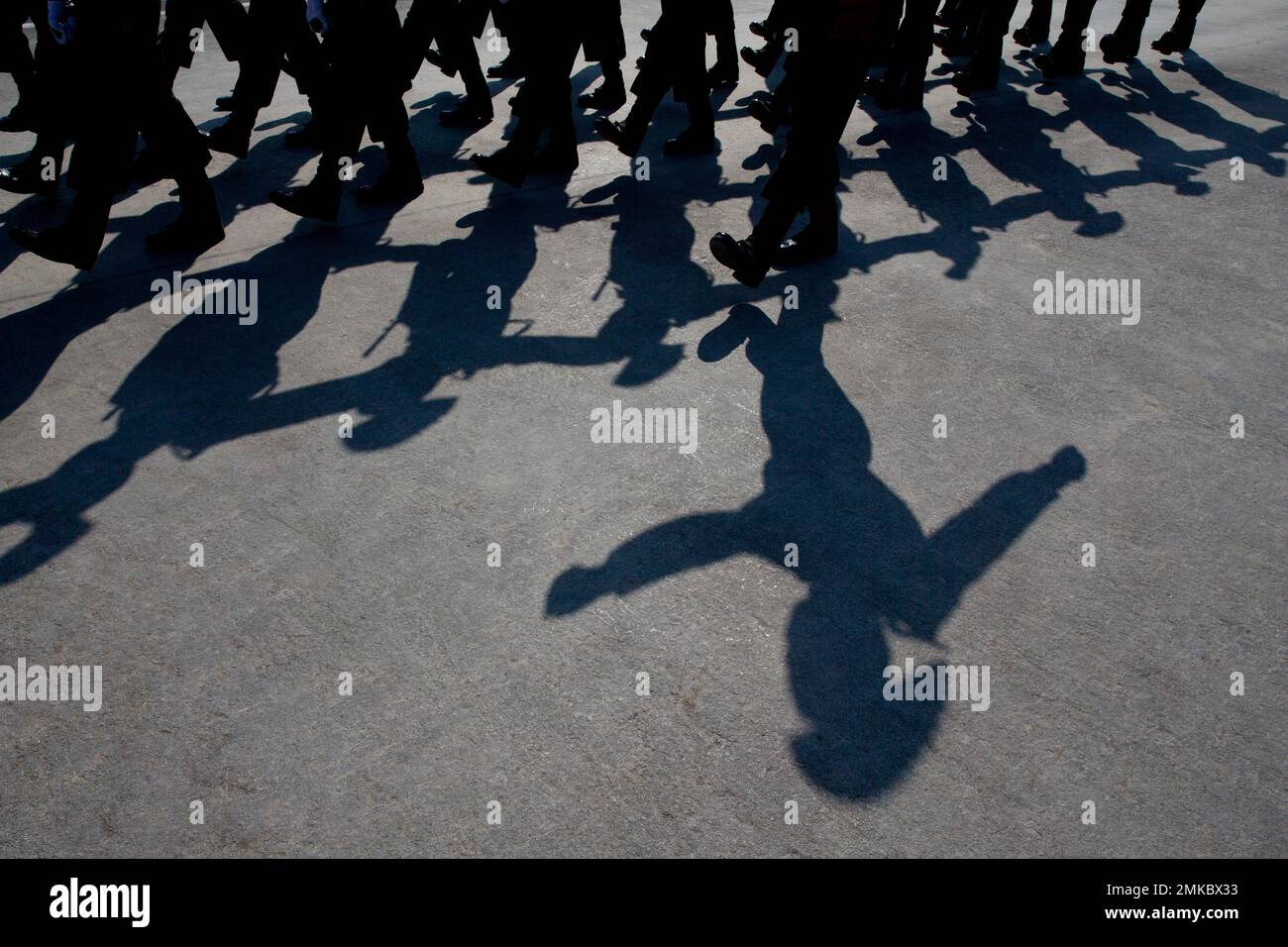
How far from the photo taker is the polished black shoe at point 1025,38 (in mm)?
10594

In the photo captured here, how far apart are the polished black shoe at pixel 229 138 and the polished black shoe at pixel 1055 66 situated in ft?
24.5

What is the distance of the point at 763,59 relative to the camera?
9492 millimetres

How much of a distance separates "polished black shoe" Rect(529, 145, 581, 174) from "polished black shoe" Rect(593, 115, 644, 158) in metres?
0.46

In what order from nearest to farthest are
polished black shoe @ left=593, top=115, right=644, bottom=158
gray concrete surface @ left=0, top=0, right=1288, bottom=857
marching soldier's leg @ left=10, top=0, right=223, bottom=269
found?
gray concrete surface @ left=0, top=0, right=1288, bottom=857 < marching soldier's leg @ left=10, top=0, right=223, bottom=269 < polished black shoe @ left=593, top=115, right=644, bottom=158

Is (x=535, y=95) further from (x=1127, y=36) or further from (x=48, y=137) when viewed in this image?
(x=1127, y=36)

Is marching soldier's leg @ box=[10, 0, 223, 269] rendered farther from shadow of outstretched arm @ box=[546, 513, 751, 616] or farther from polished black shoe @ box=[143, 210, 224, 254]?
shadow of outstretched arm @ box=[546, 513, 751, 616]

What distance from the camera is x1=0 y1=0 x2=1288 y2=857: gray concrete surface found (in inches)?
112

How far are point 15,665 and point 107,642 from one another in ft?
0.96

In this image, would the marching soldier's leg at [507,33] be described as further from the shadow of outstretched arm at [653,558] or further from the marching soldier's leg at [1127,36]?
the marching soldier's leg at [1127,36]

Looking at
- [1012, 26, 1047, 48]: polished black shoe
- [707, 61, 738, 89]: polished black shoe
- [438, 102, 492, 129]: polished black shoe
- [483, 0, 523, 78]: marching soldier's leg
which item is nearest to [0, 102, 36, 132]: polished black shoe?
[438, 102, 492, 129]: polished black shoe

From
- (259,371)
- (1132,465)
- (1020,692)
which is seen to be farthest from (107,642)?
(1132,465)

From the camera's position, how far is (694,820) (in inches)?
109

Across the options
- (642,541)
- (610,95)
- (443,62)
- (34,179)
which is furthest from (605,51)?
(642,541)

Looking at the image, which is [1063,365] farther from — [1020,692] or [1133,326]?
[1020,692]
